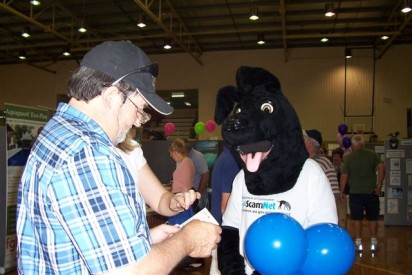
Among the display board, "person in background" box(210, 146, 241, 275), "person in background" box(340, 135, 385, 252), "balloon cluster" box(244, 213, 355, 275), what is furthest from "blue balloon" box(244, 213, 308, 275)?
the display board

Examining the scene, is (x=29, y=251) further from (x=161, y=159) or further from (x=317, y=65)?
→ (x=317, y=65)

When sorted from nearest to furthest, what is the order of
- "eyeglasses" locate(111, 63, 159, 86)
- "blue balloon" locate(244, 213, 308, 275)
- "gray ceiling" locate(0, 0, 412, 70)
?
1. "eyeglasses" locate(111, 63, 159, 86)
2. "blue balloon" locate(244, 213, 308, 275)
3. "gray ceiling" locate(0, 0, 412, 70)

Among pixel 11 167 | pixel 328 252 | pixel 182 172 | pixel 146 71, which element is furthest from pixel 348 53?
pixel 146 71

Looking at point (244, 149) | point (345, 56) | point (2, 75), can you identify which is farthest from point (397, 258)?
point (2, 75)

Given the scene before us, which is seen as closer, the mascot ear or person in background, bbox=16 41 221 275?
person in background, bbox=16 41 221 275

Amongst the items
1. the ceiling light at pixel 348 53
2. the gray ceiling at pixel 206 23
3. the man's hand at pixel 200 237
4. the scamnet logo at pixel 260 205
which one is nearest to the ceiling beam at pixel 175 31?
the gray ceiling at pixel 206 23

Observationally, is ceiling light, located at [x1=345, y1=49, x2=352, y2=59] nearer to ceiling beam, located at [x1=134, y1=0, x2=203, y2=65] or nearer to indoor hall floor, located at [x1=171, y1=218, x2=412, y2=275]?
ceiling beam, located at [x1=134, y1=0, x2=203, y2=65]

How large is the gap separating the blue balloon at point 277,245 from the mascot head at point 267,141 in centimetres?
30

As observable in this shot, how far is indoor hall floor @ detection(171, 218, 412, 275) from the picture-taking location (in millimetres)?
4934

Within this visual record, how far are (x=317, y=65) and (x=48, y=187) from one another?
13712 millimetres

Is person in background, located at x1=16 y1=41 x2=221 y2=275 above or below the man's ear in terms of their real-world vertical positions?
below

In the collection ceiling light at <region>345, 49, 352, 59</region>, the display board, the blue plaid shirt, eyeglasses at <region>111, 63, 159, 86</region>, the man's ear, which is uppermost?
ceiling light at <region>345, 49, 352, 59</region>

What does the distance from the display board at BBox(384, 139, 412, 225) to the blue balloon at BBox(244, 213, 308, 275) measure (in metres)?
7.59

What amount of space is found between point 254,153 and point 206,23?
35.8 ft
